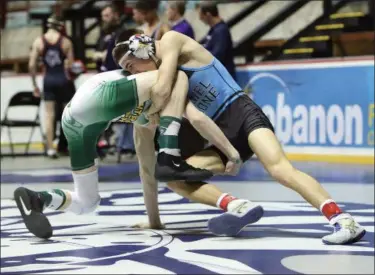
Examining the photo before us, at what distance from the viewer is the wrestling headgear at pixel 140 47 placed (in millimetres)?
2154

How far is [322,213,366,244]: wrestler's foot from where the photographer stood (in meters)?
2.90

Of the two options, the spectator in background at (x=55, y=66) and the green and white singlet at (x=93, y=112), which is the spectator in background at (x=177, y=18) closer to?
the green and white singlet at (x=93, y=112)

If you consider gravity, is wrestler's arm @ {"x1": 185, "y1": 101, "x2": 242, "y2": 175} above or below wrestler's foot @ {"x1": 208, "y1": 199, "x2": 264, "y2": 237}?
above

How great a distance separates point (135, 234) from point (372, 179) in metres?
3.65

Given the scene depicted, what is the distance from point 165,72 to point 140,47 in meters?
0.09

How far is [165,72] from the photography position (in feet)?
7.13

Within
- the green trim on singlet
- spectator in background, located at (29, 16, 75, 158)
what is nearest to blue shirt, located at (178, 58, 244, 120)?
the green trim on singlet

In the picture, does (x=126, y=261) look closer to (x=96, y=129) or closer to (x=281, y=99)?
(x=96, y=129)

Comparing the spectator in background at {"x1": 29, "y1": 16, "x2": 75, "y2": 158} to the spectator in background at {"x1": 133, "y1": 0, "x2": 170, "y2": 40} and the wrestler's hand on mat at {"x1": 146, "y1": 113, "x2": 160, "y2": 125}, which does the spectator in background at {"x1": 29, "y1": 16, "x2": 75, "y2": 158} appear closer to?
the spectator in background at {"x1": 133, "y1": 0, "x2": 170, "y2": 40}

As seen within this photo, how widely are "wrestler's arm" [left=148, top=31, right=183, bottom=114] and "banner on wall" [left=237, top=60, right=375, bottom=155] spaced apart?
6702 mm

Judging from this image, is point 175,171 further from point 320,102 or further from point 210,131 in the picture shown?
point 320,102

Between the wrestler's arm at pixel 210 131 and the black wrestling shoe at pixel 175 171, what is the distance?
9 centimetres

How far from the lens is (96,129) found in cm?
249

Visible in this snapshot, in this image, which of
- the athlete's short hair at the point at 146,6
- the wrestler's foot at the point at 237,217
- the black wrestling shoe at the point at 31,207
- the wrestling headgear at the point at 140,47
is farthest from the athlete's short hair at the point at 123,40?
the wrestler's foot at the point at 237,217
